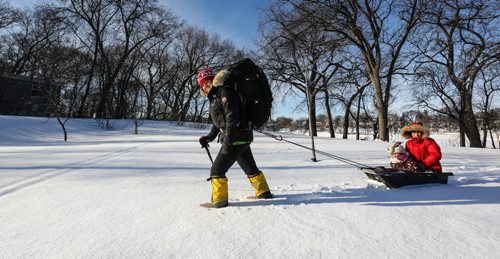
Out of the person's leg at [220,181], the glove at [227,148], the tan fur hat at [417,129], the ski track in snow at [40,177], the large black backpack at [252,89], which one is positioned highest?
the large black backpack at [252,89]

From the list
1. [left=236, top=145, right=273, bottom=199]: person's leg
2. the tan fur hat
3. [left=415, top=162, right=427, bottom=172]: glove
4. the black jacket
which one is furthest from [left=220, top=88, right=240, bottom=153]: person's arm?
the tan fur hat

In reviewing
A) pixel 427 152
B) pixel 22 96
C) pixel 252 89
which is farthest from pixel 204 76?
pixel 22 96

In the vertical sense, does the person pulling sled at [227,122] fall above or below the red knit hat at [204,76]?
below

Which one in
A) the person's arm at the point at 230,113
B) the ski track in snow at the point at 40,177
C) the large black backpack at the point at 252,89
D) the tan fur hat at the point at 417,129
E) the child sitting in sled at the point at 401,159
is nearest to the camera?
the person's arm at the point at 230,113

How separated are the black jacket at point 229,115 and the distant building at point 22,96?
92.2 feet

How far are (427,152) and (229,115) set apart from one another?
314 cm

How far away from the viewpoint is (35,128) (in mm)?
14922

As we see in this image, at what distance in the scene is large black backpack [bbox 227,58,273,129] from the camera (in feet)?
9.47

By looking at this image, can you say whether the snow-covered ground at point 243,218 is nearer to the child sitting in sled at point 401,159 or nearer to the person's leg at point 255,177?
the person's leg at point 255,177

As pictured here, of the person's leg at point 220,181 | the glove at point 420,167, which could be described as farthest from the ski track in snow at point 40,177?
the glove at point 420,167

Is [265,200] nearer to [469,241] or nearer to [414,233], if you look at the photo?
[414,233]

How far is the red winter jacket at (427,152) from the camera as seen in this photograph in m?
3.98

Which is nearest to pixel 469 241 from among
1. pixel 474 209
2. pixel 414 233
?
pixel 414 233

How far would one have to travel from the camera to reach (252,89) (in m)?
2.89
